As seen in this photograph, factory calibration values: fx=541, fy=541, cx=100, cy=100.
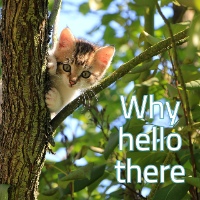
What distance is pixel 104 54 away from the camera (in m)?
3.56

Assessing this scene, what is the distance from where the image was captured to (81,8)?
506 cm

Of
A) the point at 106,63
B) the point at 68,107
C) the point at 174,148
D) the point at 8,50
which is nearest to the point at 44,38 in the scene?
the point at 8,50

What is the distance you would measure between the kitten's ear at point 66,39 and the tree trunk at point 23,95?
1.20 m

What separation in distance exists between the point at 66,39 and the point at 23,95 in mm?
1363

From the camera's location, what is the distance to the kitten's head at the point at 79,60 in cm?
325

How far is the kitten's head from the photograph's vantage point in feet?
10.7

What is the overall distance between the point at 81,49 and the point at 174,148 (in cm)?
119

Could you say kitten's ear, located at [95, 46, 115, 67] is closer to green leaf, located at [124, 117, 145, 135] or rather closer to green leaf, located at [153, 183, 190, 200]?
green leaf, located at [124, 117, 145, 135]

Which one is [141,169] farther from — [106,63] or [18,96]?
[106,63]

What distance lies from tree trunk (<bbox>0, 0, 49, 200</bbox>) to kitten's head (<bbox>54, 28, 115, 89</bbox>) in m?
0.99

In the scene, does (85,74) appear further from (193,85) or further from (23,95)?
(23,95)

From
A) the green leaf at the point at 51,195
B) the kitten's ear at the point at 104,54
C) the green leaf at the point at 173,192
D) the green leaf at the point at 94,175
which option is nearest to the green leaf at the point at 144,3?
the green leaf at the point at 173,192

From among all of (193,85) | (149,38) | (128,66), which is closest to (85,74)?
(149,38)

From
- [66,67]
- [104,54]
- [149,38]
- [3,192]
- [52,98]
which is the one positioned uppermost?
[104,54]
